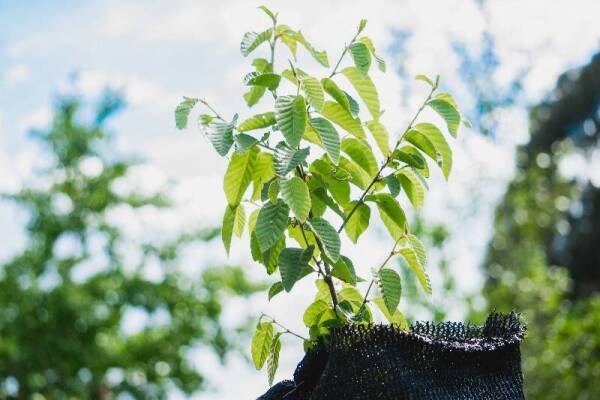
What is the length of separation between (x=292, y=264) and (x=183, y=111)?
0.28m

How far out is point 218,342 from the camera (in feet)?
40.4

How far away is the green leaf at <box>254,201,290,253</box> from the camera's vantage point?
1.10m

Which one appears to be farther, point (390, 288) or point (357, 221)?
point (357, 221)

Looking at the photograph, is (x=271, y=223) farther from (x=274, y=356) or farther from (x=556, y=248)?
(x=556, y=248)

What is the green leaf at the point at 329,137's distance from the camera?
1.11m

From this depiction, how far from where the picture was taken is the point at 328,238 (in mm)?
1117

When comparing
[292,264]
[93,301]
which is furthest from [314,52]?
[93,301]

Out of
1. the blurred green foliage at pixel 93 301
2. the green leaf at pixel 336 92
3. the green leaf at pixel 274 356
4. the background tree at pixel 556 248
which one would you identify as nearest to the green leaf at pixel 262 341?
the green leaf at pixel 274 356

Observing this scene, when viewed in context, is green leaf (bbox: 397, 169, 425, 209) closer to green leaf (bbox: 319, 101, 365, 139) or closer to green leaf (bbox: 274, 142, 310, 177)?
green leaf (bbox: 319, 101, 365, 139)

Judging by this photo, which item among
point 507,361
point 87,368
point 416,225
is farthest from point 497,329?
point 87,368

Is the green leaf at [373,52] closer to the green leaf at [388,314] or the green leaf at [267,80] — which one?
the green leaf at [267,80]

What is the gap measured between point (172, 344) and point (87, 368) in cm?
126

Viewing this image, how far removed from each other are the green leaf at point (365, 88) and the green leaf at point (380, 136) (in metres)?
0.01

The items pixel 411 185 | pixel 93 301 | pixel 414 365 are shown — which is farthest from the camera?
pixel 93 301
